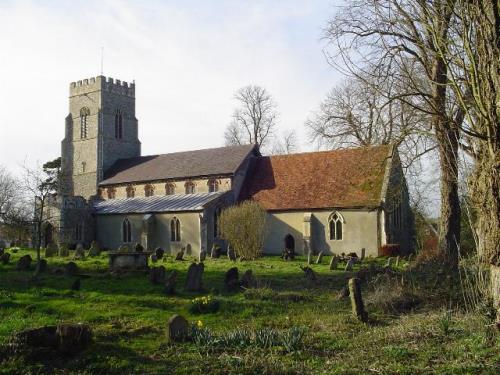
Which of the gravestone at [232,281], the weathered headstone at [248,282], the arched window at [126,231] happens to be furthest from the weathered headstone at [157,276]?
the arched window at [126,231]

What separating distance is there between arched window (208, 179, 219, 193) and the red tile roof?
1.84 meters

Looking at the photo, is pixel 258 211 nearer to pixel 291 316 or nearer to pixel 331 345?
pixel 291 316

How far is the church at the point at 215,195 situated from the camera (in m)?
28.4

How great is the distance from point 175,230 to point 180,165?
20.2 ft

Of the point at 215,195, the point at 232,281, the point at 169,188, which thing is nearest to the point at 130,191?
the point at 169,188

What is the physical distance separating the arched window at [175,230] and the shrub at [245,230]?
6855 millimetres

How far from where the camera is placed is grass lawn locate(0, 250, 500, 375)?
6812mm

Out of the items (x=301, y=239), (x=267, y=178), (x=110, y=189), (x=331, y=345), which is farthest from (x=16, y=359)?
(x=110, y=189)

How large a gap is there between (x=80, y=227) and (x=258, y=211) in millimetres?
15316

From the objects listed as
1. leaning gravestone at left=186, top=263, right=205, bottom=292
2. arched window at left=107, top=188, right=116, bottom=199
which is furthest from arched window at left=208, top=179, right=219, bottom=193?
leaning gravestone at left=186, top=263, right=205, bottom=292

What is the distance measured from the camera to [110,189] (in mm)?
38594

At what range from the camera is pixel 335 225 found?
2886 centimetres

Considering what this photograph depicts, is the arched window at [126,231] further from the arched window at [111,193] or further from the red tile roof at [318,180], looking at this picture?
the red tile roof at [318,180]

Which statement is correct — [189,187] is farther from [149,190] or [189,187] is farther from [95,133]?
[95,133]
